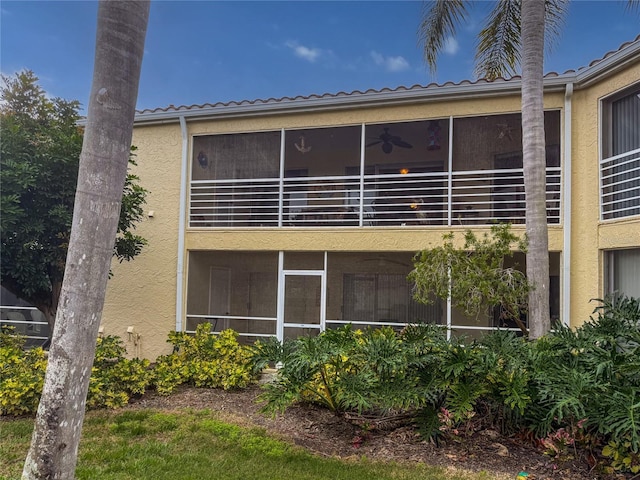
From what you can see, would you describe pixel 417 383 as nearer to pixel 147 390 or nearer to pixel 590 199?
pixel 147 390

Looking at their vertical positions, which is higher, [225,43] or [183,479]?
[225,43]

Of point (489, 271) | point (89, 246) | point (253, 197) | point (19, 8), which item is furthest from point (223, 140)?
point (89, 246)

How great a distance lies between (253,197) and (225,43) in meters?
3.84

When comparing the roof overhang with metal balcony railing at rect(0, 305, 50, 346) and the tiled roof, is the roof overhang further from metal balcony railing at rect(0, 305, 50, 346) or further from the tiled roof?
metal balcony railing at rect(0, 305, 50, 346)

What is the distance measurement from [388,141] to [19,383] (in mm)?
8713

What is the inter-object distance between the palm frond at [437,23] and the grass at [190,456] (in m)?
7.53

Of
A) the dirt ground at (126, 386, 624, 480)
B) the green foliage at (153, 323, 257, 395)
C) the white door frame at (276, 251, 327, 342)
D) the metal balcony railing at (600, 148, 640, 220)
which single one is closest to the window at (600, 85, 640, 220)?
the metal balcony railing at (600, 148, 640, 220)

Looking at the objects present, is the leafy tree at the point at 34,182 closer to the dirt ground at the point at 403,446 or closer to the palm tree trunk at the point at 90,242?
the dirt ground at the point at 403,446

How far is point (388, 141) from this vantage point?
11.8 meters

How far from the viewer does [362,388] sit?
5578 mm

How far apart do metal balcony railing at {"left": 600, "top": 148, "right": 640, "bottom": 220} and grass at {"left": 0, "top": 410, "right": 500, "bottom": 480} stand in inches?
231

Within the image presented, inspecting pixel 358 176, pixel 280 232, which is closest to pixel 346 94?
pixel 358 176

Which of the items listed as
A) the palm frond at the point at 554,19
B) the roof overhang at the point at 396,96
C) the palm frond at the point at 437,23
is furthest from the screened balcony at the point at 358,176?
the palm frond at the point at 554,19

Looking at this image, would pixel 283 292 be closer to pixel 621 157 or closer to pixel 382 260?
pixel 382 260
